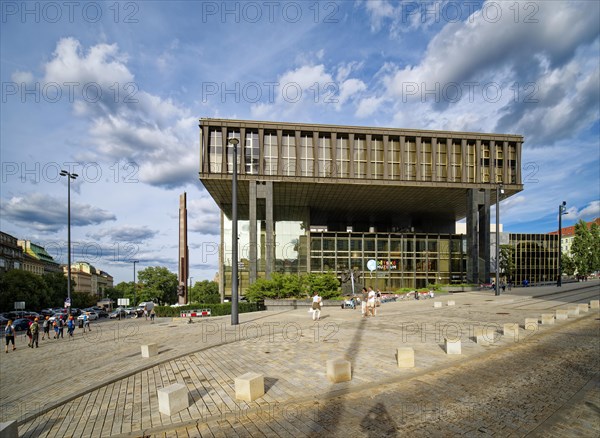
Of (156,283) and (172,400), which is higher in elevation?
(172,400)

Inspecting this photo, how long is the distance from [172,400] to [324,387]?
3.51m

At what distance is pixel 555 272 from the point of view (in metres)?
74.7

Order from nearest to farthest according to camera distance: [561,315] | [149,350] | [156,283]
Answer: [149,350] < [561,315] < [156,283]

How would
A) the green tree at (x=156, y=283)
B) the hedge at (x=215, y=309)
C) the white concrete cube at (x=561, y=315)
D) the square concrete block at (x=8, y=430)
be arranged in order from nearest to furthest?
the square concrete block at (x=8, y=430)
the white concrete cube at (x=561, y=315)
the hedge at (x=215, y=309)
the green tree at (x=156, y=283)

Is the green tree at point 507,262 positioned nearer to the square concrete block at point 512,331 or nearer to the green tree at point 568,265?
the green tree at point 568,265

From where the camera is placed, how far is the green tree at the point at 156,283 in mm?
77662

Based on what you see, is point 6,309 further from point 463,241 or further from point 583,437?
point 463,241

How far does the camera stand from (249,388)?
730cm

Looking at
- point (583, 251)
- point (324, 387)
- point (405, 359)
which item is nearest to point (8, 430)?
point (324, 387)

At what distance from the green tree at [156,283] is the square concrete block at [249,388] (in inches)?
3057

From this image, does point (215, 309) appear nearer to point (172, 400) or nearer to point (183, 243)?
point (172, 400)

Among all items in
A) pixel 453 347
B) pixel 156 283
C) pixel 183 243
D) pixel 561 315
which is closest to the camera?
pixel 453 347

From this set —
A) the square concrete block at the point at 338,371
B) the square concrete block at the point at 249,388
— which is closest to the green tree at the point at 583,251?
the square concrete block at the point at 338,371

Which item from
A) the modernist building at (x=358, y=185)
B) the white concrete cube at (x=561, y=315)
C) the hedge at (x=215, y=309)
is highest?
the modernist building at (x=358, y=185)
